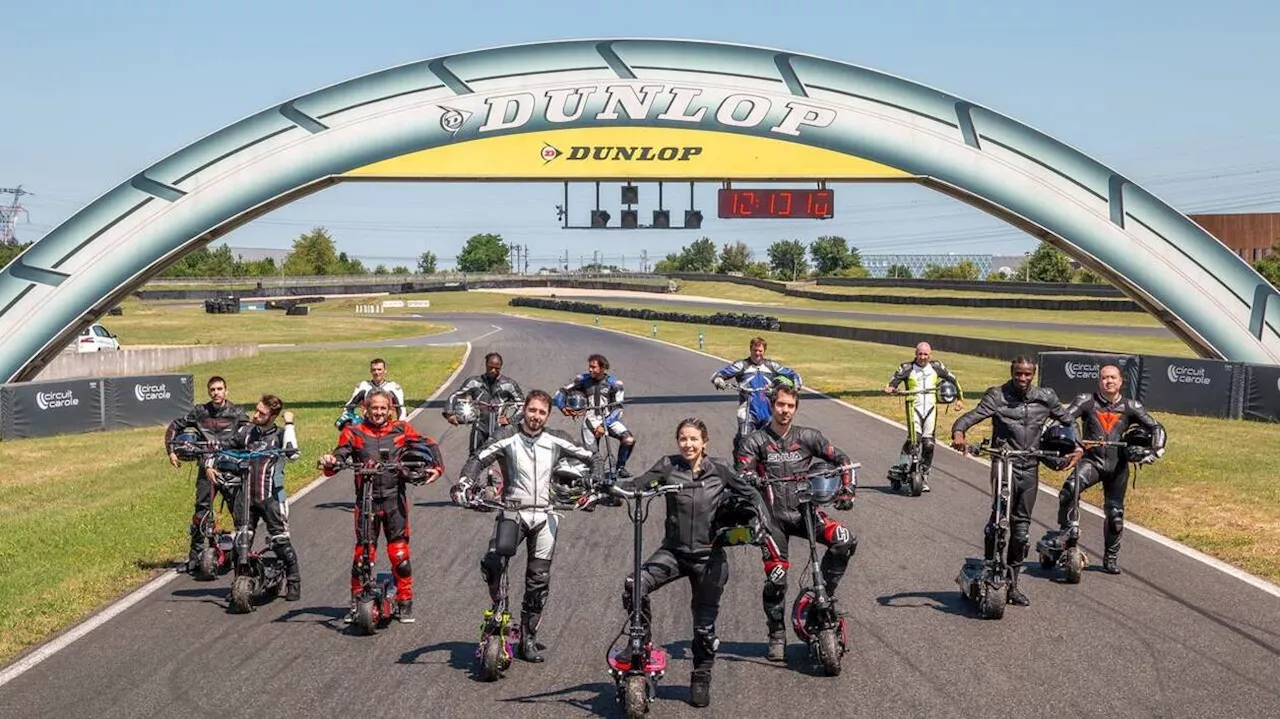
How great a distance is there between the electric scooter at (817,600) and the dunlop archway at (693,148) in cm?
2374

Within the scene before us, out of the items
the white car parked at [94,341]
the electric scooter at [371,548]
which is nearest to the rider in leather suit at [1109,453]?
the electric scooter at [371,548]

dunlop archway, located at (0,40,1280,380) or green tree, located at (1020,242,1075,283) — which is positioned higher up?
dunlop archway, located at (0,40,1280,380)

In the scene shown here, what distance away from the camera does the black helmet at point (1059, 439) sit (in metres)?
12.4

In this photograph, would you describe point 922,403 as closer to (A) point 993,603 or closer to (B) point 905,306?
(A) point 993,603

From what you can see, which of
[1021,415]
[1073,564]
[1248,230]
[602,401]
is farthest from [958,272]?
[1021,415]

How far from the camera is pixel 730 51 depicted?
108 feet

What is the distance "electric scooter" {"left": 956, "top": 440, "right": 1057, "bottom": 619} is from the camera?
442 inches

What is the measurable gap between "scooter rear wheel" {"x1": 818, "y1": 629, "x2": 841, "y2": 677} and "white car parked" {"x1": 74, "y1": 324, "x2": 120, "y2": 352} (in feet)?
133

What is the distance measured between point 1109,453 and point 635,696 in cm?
671

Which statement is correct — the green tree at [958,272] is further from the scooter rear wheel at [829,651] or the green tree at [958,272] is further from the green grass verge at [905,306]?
the scooter rear wheel at [829,651]

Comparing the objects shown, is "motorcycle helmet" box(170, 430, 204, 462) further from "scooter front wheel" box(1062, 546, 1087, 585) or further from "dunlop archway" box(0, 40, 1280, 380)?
"dunlop archway" box(0, 40, 1280, 380)

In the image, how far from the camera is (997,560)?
11469 millimetres

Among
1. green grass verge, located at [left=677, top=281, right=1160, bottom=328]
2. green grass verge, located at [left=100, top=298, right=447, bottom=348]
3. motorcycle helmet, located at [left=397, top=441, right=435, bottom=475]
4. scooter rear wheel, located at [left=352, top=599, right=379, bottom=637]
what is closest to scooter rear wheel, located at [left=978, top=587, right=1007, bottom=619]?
motorcycle helmet, located at [left=397, top=441, right=435, bottom=475]

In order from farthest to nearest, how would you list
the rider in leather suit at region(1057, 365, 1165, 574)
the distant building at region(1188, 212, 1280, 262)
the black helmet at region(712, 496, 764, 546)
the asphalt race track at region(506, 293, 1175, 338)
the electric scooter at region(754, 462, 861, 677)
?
the distant building at region(1188, 212, 1280, 262)
the asphalt race track at region(506, 293, 1175, 338)
the rider in leather suit at region(1057, 365, 1165, 574)
the electric scooter at region(754, 462, 861, 677)
the black helmet at region(712, 496, 764, 546)
